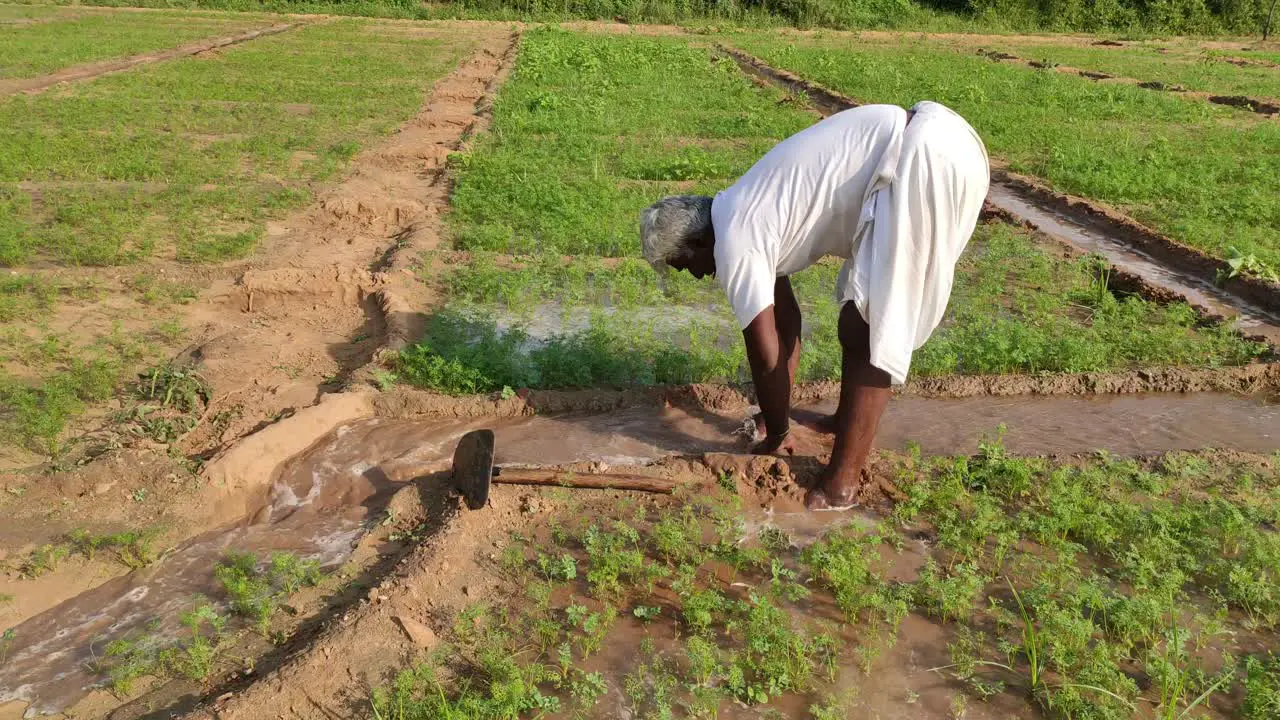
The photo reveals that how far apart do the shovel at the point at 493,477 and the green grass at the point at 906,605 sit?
0.09 meters

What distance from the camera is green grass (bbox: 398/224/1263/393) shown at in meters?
5.06

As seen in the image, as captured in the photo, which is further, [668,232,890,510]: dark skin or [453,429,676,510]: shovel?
[453,429,676,510]: shovel

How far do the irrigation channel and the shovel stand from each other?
29 cm

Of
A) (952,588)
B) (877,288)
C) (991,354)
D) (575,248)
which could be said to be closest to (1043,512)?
(952,588)

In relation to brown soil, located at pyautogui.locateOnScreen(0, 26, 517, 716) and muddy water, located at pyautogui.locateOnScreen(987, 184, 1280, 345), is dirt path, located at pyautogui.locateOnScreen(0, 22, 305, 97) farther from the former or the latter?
muddy water, located at pyautogui.locateOnScreen(987, 184, 1280, 345)

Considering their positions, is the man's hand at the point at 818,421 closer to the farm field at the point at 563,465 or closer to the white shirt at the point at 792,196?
the farm field at the point at 563,465

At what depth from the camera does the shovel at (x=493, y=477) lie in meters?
3.65

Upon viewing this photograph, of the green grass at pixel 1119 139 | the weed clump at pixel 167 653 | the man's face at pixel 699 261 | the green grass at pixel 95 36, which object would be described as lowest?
the weed clump at pixel 167 653

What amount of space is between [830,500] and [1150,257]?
17.9 feet

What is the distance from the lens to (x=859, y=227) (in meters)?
3.29

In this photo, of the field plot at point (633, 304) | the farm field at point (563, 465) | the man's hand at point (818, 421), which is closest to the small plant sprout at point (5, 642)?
the farm field at point (563, 465)

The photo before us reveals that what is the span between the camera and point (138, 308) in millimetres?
5594

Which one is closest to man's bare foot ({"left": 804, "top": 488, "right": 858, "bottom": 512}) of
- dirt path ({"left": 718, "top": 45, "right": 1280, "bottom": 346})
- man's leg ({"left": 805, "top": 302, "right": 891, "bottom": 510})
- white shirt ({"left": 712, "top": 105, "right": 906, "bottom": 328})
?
man's leg ({"left": 805, "top": 302, "right": 891, "bottom": 510})

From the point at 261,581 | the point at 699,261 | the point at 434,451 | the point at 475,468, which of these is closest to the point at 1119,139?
the point at 699,261
